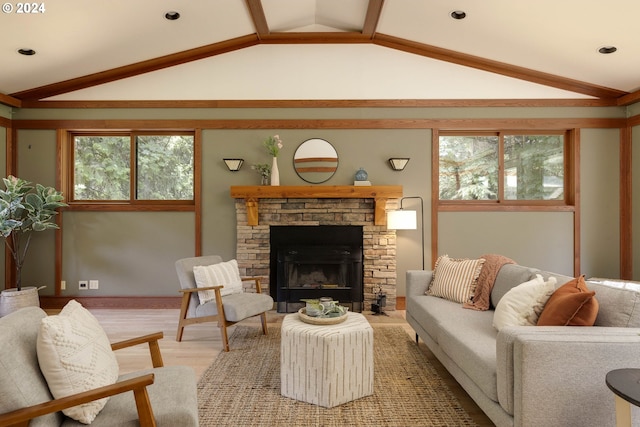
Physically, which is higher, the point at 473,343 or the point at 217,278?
the point at 217,278


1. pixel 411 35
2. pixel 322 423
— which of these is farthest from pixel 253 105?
pixel 322 423

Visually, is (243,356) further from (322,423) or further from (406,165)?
(406,165)

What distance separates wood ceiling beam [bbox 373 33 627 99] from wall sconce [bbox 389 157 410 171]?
1.33 m

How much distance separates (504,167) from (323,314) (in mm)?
3506

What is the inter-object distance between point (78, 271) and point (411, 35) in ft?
16.2

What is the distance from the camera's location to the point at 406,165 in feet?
16.1

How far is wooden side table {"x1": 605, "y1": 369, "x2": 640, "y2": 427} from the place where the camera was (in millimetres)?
1363

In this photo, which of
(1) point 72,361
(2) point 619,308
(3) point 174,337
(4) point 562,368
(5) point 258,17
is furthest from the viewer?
(5) point 258,17

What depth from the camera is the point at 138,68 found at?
478 centimetres

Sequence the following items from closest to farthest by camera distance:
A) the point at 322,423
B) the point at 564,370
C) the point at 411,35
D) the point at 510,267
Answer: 1. the point at 564,370
2. the point at 322,423
3. the point at 510,267
4. the point at 411,35

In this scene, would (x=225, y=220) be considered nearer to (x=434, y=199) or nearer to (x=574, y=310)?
(x=434, y=199)

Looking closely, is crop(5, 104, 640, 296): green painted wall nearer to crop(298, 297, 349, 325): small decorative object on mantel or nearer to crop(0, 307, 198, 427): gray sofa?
crop(298, 297, 349, 325): small decorative object on mantel

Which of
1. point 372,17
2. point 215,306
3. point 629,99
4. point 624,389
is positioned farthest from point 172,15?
point 629,99

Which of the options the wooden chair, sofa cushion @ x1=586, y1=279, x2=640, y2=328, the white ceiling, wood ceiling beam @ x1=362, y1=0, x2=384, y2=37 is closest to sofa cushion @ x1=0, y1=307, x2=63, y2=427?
the wooden chair
